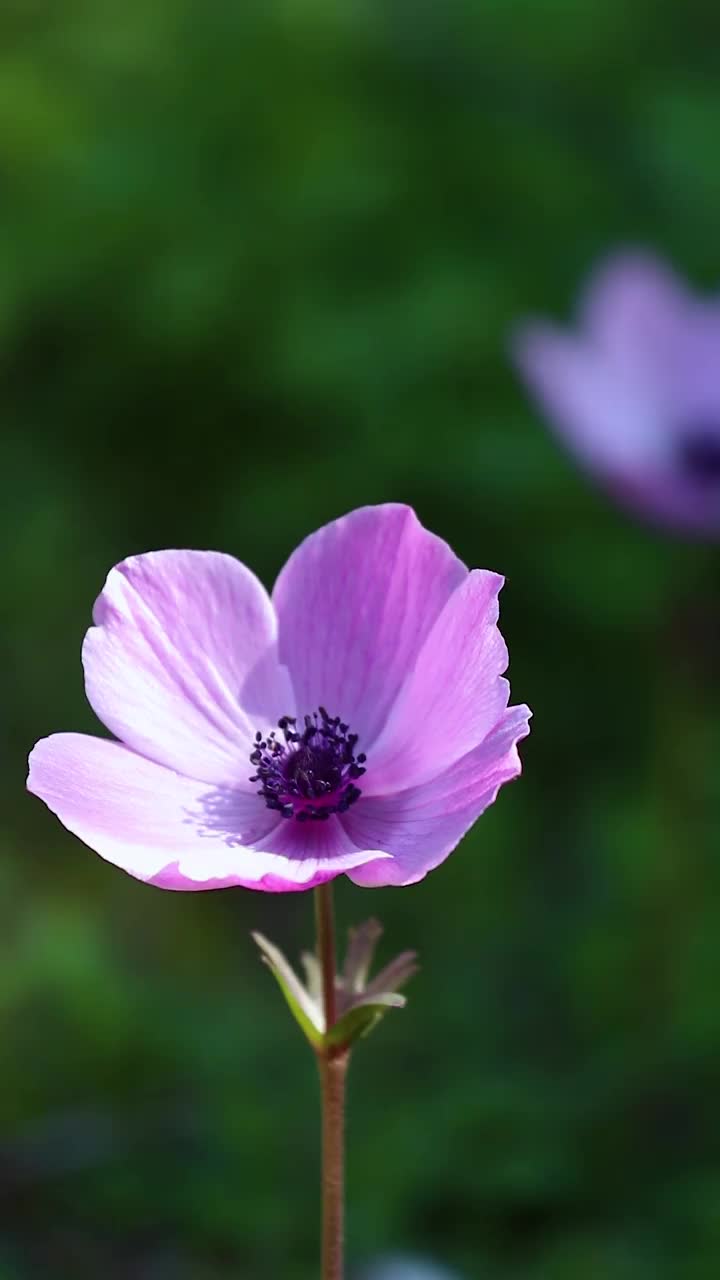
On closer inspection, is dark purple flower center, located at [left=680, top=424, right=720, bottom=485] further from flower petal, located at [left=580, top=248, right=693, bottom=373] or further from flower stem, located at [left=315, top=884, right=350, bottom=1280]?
flower stem, located at [left=315, top=884, right=350, bottom=1280]

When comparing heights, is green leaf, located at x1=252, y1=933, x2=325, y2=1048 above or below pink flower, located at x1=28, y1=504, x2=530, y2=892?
below

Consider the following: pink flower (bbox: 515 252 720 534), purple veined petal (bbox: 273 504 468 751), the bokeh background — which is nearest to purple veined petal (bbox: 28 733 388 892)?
purple veined petal (bbox: 273 504 468 751)

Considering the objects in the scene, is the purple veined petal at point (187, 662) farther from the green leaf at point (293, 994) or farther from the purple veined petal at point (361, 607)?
the green leaf at point (293, 994)

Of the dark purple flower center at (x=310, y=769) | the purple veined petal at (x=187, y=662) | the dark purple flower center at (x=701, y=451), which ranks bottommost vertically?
the dark purple flower center at (x=310, y=769)

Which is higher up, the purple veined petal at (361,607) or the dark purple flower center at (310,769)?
the purple veined petal at (361,607)

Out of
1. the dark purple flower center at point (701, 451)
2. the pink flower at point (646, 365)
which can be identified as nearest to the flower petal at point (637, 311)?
the pink flower at point (646, 365)

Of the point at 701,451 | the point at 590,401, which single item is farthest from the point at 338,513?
the point at 701,451

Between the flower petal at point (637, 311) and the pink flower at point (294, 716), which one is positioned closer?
the pink flower at point (294, 716)
